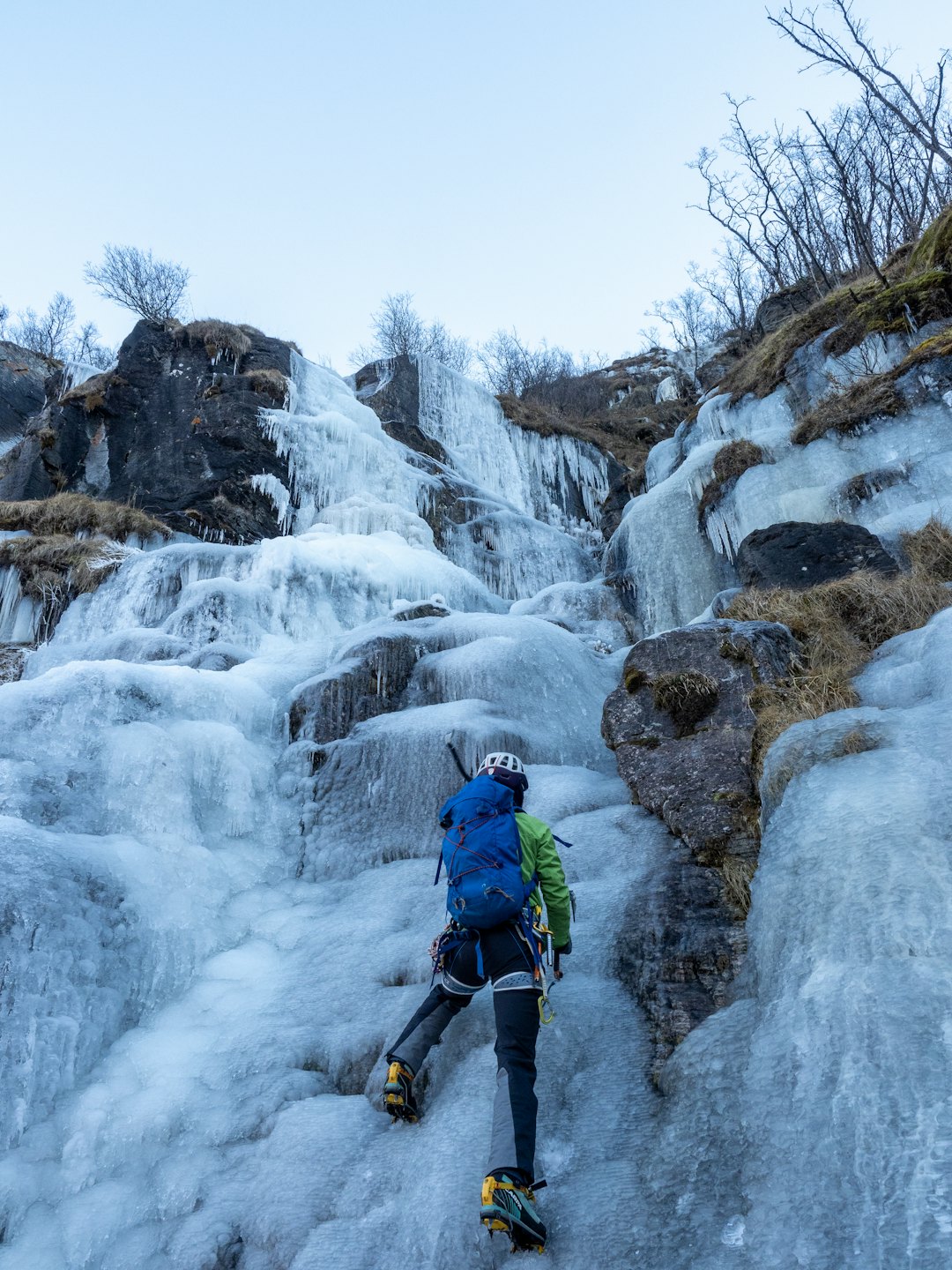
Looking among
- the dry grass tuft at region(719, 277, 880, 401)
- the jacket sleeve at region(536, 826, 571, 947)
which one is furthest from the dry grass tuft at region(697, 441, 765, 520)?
the jacket sleeve at region(536, 826, 571, 947)

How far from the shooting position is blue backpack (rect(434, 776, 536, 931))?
311cm

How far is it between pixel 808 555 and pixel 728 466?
377 centimetres

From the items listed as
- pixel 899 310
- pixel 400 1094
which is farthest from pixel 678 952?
pixel 899 310

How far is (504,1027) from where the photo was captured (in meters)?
2.88

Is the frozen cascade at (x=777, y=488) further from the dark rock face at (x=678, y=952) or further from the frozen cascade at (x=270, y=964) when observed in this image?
the dark rock face at (x=678, y=952)

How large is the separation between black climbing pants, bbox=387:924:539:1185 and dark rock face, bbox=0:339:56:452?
80.4ft

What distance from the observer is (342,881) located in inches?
229

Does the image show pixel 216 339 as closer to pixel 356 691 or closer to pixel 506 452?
pixel 506 452

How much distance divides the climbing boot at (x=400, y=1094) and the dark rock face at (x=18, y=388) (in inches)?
968

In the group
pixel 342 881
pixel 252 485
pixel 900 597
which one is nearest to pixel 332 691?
pixel 342 881

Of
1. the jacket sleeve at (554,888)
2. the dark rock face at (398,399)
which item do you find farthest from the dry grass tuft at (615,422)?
the jacket sleeve at (554,888)

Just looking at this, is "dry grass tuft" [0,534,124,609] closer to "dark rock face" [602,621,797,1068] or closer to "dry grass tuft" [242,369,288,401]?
"dry grass tuft" [242,369,288,401]

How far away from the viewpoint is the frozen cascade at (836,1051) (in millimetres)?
1990

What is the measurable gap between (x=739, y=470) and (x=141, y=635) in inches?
341
